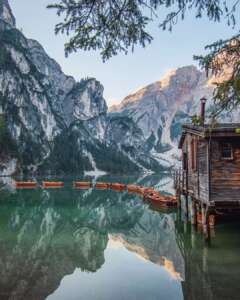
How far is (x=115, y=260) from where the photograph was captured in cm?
1895

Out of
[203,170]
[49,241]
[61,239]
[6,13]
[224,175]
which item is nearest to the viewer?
[224,175]

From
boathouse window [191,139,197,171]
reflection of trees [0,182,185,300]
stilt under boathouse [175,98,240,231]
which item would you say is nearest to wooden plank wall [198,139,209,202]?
stilt under boathouse [175,98,240,231]

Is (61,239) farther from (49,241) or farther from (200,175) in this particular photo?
(200,175)

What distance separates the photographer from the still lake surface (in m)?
13.3

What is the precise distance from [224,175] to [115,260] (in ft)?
23.6

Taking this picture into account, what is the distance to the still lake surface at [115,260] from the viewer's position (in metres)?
13.3

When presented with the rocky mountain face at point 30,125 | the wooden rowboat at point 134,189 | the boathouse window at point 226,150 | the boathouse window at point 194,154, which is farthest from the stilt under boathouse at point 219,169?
the rocky mountain face at point 30,125

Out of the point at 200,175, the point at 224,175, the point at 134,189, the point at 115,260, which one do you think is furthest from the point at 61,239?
the point at 134,189

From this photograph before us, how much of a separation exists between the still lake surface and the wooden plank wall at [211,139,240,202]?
2.67 m

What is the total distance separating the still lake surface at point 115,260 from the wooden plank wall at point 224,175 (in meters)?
2.67

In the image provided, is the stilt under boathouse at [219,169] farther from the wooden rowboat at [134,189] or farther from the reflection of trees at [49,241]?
the wooden rowboat at [134,189]

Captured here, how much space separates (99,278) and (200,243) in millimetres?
7585

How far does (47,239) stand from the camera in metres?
22.5

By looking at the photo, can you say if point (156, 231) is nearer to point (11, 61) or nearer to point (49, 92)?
point (11, 61)
